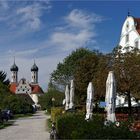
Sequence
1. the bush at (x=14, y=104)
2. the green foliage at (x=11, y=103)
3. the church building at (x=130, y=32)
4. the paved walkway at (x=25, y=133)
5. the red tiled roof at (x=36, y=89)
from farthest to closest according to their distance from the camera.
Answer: the red tiled roof at (x=36, y=89) → the bush at (x=14, y=104) → the green foliage at (x=11, y=103) → the church building at (x=130, y=32) → the paved walkway at (x=25, y=133)

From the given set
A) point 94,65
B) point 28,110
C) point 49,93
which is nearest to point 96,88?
point 94,65

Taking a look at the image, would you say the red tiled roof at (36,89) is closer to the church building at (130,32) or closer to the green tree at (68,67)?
the green tree at (68,67)

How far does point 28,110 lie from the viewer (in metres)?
88.7

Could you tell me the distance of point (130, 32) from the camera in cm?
7006

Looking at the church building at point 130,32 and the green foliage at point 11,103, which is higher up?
the church building at point 130,32

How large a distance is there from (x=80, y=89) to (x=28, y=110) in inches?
1357

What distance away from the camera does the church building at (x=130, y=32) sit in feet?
223

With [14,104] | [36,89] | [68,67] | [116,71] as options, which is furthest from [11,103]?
[36,89]

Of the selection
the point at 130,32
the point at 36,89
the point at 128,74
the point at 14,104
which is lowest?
the point at 14,104

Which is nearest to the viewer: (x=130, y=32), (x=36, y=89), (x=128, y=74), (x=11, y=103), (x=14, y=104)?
(x=128, y=74)

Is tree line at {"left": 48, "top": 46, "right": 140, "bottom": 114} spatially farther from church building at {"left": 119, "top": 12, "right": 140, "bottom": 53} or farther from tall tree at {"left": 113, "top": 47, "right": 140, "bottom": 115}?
church building at {"left": 119, "top": 12, "right": 140, "bottom": 53}

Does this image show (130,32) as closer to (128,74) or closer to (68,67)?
(68,67)

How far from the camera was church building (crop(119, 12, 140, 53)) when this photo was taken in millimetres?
67875

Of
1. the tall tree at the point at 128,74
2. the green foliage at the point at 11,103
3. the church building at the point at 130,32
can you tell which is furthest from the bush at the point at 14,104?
the tall tree at the point at 128,74
